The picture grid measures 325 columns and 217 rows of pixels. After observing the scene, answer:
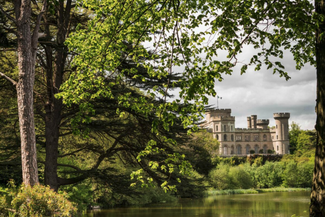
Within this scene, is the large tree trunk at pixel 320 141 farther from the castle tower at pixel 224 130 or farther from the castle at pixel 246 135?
the castle tower at pixel 224 130

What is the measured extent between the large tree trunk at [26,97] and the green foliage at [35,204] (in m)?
1.19

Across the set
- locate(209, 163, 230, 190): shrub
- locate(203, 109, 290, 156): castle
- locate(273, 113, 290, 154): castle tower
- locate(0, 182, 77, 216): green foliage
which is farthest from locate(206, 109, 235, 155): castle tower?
locate(0, 182, 77, 216): green foliage

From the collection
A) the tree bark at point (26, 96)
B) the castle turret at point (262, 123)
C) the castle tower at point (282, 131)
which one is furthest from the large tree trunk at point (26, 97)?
the castle turret at point (262, 123)

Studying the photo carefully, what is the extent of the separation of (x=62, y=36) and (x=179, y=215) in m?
9.56

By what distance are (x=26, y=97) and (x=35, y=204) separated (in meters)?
2.22

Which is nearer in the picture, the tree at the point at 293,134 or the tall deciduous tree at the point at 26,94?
Result: the tall deciduous tree at the point at 26,94

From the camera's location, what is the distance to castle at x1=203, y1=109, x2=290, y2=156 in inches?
2522

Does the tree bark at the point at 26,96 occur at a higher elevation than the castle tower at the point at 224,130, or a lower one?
lower

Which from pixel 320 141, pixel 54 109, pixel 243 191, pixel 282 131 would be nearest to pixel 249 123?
pixel 282 131

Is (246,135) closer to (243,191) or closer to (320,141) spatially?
(243,191)

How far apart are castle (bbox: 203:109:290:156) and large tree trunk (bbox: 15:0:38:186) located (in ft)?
185

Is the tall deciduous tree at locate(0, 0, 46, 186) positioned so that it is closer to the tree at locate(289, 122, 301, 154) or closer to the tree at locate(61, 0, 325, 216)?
the tree at locate(61, 0, 325, 216)

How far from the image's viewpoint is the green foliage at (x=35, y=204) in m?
5.13

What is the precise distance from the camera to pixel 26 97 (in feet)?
21.9
